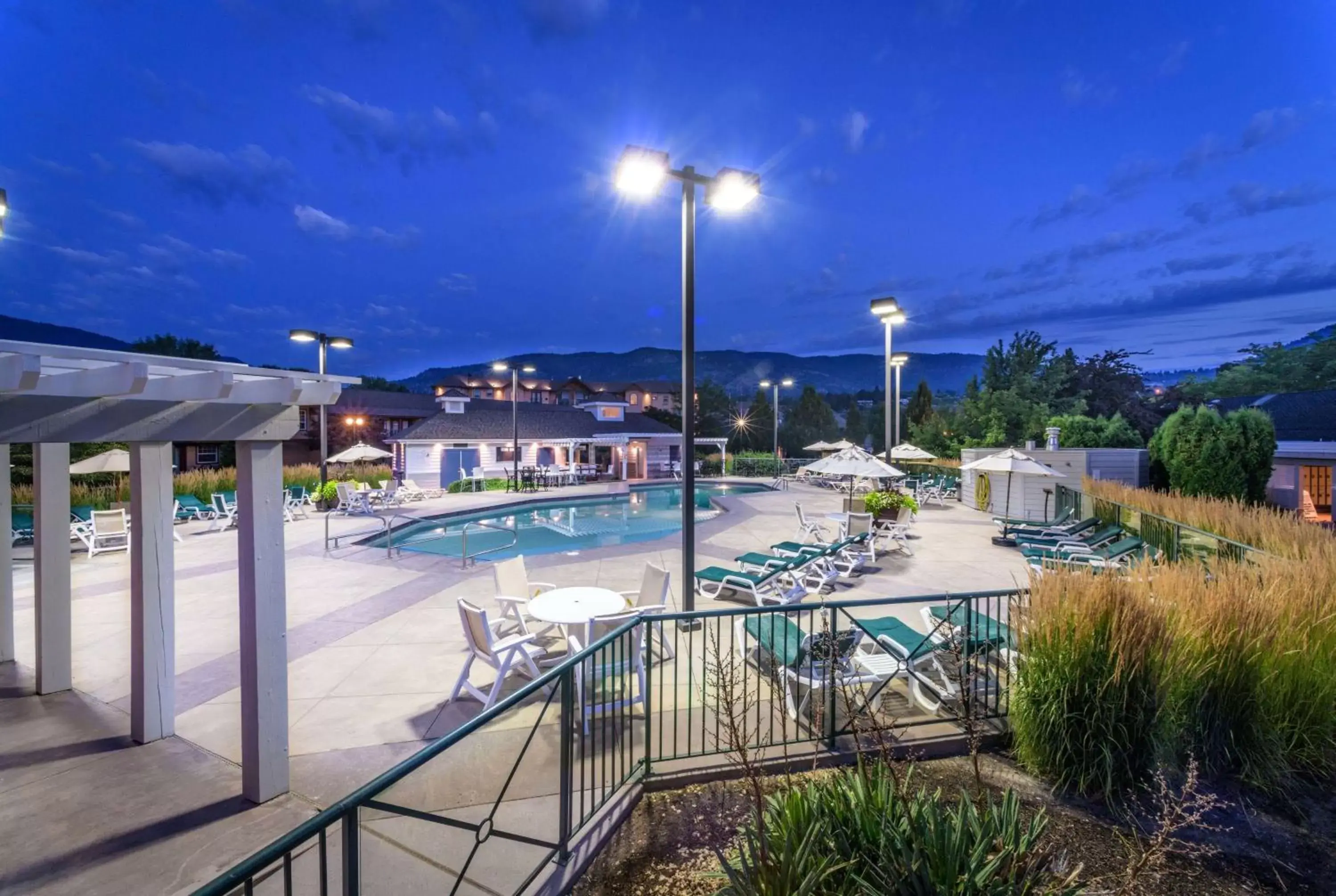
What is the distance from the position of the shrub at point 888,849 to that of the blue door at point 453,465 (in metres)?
26.0

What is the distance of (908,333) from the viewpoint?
114 m

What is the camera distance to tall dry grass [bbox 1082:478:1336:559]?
17.9ft

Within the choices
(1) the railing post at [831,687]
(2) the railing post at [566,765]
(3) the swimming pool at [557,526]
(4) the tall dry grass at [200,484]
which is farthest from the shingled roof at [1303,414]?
(4) the tall dry grass at [200,484]

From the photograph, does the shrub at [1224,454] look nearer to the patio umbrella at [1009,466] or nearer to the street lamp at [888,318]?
the patio umbrella at [1009,466]

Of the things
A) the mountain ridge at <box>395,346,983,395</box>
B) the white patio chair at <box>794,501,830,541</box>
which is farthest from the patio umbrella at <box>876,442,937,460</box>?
the mountain ridge at <box>395,346,983,395</box>

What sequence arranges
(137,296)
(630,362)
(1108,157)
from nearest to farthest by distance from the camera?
(1108,157) < (137,296) < (630,362)

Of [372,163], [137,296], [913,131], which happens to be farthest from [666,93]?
[137,296]

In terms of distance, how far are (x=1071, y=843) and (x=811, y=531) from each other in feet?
29.9

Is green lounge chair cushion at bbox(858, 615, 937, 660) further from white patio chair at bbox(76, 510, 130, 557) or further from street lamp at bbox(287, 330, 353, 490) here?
street lamp at bbox(287, 330, 353, 490)

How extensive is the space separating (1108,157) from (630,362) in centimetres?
12421

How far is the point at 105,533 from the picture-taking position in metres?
10.5

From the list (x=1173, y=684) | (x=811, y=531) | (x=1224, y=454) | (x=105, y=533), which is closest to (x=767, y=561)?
(x=811, y=531)

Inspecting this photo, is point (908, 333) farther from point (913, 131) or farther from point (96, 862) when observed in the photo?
point (96, 862)

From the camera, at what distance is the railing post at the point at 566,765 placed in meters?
2.73
